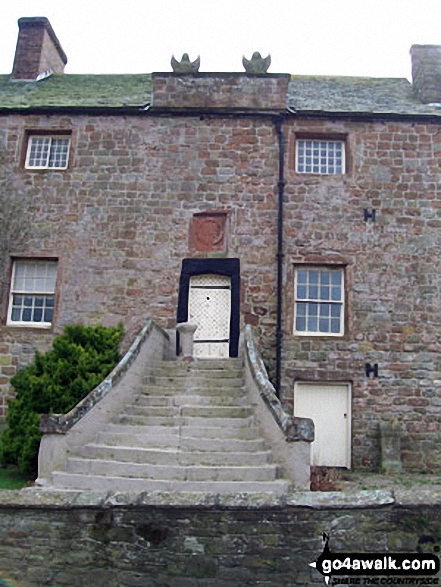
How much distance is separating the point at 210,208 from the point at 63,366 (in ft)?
16.4

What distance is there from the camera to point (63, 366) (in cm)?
1120

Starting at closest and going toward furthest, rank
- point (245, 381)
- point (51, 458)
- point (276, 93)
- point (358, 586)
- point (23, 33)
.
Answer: point (358, 586) → point (51, 458) → point (245, 381) → point (276, 93) → point (23, 33)

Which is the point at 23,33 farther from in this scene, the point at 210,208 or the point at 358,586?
the point at 358,586

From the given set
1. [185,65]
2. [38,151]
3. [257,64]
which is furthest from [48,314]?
[257,64]

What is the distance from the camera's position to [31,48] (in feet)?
55.3

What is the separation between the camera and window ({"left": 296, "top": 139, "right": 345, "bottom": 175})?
1374cm

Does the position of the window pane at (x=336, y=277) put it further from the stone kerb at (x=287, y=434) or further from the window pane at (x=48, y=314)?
the window pane at (x=48, y=314)

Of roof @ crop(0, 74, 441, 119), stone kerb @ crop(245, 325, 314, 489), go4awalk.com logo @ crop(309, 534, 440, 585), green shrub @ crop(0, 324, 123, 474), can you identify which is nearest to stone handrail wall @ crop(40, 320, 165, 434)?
green shrub @ crop(0, 324, 123, 474)

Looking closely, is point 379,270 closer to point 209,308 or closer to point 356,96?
point 209,308

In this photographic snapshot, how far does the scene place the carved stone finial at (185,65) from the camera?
1428 centimetres

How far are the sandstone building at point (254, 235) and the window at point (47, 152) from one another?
0.03 metres

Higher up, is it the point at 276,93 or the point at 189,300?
the point at 276,93

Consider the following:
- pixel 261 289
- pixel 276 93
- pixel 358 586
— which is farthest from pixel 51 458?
pixel 276 93

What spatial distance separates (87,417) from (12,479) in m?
2.84
